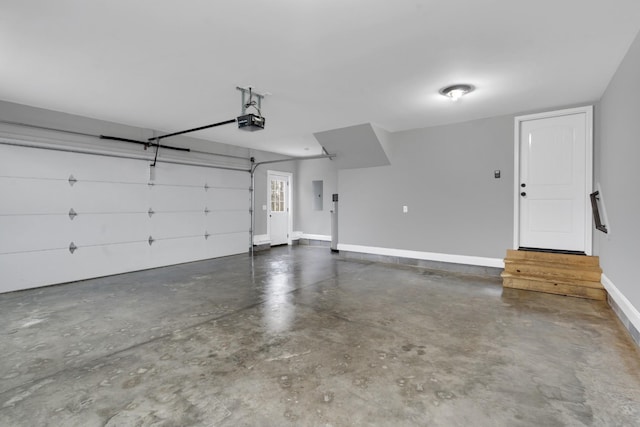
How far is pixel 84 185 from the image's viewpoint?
494 centimetres

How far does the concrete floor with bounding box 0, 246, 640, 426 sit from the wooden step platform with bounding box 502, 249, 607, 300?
24cm

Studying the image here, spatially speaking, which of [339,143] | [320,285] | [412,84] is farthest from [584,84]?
[320,285]

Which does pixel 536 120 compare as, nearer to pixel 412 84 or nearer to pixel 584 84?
pixel 584 84

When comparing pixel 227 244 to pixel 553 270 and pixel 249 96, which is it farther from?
pixel 553 270

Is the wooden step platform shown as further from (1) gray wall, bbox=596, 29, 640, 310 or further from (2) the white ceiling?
(2) the white ceiling

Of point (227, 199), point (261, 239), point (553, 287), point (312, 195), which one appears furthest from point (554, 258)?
point (227, 199)

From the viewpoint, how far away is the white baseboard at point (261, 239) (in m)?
7.92

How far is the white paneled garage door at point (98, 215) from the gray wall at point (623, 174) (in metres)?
6.62

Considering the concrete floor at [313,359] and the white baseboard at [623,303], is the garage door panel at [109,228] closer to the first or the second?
the concrete floor at [313,359]

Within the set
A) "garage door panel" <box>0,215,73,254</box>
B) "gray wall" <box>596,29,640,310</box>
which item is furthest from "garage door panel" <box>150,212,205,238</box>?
"gray wall" <box>596,29,640,310</box>

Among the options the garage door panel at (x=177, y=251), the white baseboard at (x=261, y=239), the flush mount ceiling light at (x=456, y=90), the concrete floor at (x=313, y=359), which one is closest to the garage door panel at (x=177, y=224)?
the garage door panel at (x=177, y=251)

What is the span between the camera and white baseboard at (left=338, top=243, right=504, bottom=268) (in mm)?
5109

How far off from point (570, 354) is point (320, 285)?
9.52ft

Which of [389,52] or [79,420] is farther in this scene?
[389,52]
